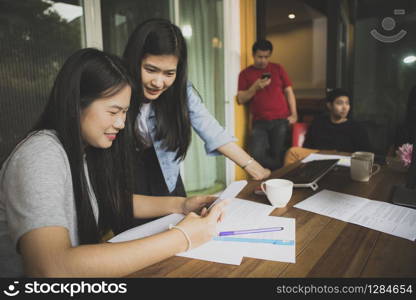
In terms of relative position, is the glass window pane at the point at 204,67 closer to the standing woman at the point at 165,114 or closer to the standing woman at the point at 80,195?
the standing woman at the point at 165,114

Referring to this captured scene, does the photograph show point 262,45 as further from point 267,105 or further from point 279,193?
point 279,193

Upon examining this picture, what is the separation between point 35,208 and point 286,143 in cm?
316

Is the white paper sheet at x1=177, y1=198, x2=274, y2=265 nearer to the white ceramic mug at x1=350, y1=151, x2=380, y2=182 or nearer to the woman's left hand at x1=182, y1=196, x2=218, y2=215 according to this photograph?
the woman's left hand at x1=182, y1=196, x2=218, y2=215

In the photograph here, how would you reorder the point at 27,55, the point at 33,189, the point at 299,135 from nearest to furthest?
the point at 33,189
the point at 27,55
the point at 299,135

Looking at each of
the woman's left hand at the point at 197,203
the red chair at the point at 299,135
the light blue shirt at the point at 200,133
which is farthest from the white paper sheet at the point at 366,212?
the red chair at the point at 299,135

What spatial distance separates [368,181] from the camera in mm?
1273

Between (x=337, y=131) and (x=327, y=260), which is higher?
(x=337, y=131)

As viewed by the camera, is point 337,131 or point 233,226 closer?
point 233,226

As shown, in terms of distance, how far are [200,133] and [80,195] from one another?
0.71 meters

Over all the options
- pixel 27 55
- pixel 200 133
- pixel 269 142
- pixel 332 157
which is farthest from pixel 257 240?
pixel 269 142

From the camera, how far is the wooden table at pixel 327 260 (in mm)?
642

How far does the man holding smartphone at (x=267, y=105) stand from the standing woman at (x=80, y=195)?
2.48 m

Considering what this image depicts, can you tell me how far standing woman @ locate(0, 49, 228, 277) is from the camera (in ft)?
2.03

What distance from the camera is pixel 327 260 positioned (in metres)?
0.68
